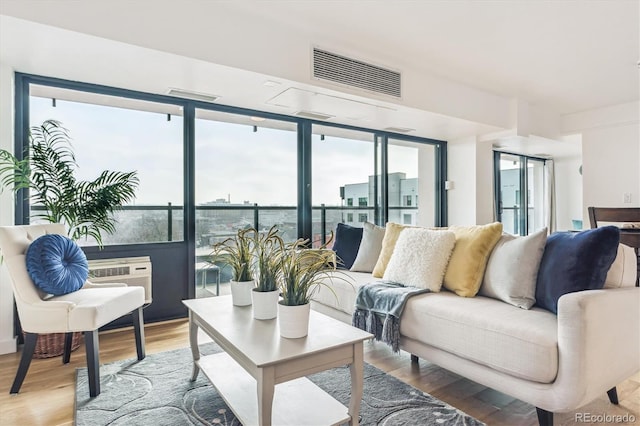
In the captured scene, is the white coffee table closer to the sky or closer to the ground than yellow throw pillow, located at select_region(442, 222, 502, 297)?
closer to the ground

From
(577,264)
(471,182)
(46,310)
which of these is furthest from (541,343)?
(471,182)

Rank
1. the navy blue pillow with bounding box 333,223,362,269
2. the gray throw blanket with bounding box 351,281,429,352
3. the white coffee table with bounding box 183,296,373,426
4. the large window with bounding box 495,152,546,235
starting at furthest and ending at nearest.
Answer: the large window with bounding box 495,152,546,235 < the navy blue pillow with bounding box 333,223,362,269 < the gray throw blanket with bounding box 351,281,429,352 < the white coffee table with bounding box 183,296,373,426

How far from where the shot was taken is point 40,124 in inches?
116

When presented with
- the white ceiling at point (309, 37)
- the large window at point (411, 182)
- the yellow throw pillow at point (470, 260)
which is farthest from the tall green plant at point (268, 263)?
the large window at point (411, 182)

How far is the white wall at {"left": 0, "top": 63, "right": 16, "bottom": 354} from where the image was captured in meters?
2.64

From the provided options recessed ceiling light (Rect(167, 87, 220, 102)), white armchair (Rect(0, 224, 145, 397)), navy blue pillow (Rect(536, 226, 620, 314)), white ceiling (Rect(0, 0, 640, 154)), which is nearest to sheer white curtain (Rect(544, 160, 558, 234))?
white ceiling (Rect(0, 0, 640, 154))

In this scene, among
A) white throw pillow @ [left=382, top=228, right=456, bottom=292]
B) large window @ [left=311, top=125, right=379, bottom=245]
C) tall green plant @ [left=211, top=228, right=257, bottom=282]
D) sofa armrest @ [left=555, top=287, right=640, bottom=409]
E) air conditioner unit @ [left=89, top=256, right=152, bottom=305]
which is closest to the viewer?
sofa armrest @ [left=555, top=287, right=640, bottom=409]

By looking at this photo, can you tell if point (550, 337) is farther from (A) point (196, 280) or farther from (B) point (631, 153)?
(B) point (631, 153)

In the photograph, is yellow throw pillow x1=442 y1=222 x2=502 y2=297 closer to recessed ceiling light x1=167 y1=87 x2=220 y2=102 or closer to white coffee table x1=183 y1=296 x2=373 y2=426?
white coffee table x1=183 y1=296 x2=373 y2=426

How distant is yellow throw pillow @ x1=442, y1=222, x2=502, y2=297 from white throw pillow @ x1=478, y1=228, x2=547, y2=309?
8 centimetres

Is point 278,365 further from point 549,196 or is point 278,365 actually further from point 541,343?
point 549,196

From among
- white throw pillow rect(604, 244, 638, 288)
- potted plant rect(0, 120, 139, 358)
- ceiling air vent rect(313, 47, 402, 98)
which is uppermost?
ceiling air vent rect(313, 47, 402, 98)

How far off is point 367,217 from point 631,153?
142 inches

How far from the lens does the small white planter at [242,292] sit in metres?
1.99
